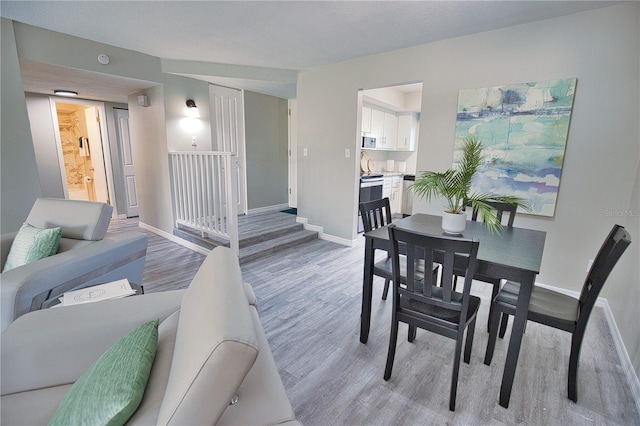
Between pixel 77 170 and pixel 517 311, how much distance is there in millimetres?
8753

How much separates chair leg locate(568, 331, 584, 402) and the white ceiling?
2453 millimetres

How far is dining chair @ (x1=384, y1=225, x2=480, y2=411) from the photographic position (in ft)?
4.67

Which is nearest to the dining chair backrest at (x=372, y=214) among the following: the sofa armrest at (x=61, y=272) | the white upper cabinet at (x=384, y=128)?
the sofa armrest at (x=61, y=272)

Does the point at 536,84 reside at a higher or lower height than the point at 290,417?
higher

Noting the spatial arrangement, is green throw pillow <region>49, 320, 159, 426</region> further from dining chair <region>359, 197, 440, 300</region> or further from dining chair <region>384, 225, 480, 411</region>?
dining chair <region>359, 197, 440, 300</region>

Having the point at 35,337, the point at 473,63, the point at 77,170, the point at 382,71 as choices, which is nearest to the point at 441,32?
the point at 473,63

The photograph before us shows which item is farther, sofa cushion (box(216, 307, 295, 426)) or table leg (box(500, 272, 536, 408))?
table leg (box(500, 272, 536, 408))

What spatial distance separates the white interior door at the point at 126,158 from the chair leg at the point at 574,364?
6.25 m

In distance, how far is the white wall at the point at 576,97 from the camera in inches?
92.3

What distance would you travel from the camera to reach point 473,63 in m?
2.97

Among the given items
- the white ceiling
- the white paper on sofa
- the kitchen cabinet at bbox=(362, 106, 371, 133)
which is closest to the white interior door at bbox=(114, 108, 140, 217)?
the white ceiling

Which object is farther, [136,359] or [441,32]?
[441,32]

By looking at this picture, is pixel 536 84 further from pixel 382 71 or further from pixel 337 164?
pixel 337 164

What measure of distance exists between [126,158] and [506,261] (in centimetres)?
638
